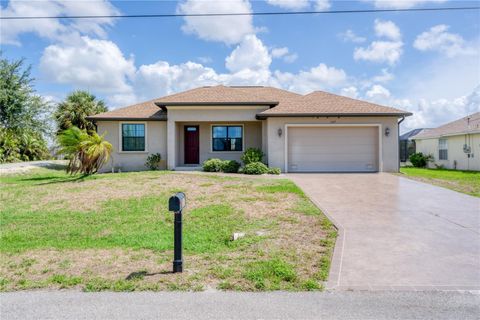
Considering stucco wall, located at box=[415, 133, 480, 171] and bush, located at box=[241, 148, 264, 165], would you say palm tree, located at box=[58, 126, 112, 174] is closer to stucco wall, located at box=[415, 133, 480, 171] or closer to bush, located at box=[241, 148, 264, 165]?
bush, located at box=[241, 148, 264, 165]

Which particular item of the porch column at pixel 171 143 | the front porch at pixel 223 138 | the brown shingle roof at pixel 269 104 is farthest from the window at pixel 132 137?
the front porch at pixel 223 138

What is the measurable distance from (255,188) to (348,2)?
707 cm

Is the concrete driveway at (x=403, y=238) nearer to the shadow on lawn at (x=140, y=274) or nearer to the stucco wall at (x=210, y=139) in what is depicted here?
the shadow on lawn at (x=140, y=274)

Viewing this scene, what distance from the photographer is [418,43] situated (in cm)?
1323

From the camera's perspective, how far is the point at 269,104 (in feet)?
54.4

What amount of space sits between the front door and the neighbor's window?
1834cm

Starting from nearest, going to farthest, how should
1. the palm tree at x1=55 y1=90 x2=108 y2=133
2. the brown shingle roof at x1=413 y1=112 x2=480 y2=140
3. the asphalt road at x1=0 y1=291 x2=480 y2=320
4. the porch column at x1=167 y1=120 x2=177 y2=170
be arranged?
1. the asphalt road at x1=0 y1=291 x2=480 y2=320
2. the porch column at x1=167 y1=120 x2=177 y2=170
3. the brown shingle roof at x1=413 y1=112 x2=480 y2=140
4. the palm tree at x1=55 y1=90 x2=108 y2=133

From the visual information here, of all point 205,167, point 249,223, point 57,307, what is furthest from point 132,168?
point 57,307

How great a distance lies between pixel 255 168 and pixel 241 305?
37.9ft

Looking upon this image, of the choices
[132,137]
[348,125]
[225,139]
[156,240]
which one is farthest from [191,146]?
[156,240]

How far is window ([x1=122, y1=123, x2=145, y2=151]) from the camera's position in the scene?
57.1 feet

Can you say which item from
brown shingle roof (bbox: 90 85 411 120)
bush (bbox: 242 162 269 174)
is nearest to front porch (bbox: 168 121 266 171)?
brown shingle roof (bbox: 90 85 411 120)

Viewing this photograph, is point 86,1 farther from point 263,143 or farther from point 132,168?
point 263,143

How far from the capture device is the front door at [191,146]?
59.6 feet
